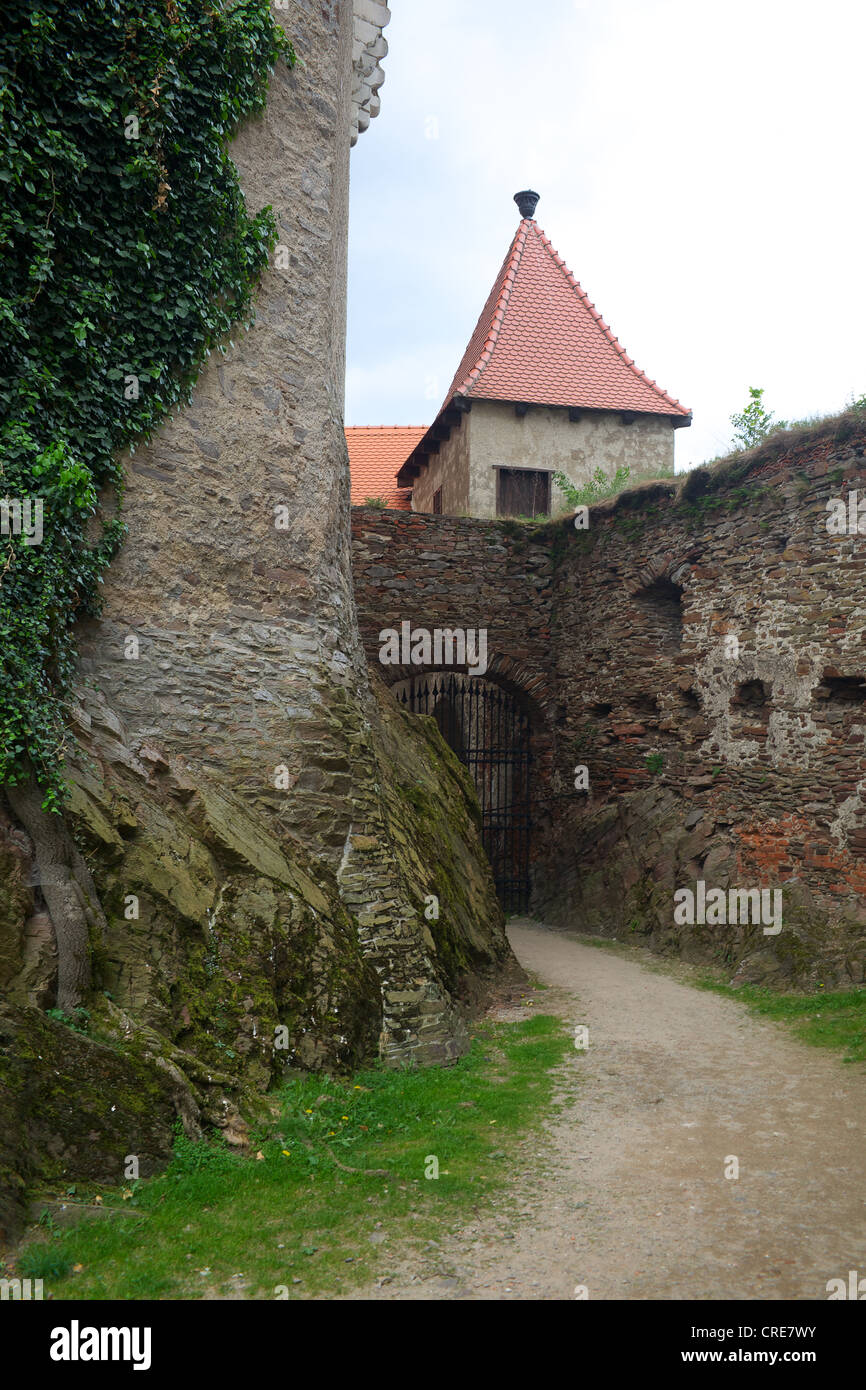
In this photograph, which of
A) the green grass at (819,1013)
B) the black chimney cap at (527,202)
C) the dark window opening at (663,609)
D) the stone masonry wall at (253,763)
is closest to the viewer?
the stone masonry wall at (253,763)

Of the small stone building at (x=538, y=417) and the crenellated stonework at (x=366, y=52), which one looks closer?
the crenellated stonework at (x=366, y=52)

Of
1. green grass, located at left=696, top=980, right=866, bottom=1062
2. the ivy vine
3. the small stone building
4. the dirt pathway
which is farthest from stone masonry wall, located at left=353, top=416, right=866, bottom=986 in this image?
the ivy vine

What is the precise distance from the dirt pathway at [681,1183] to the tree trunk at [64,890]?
2.13 meters

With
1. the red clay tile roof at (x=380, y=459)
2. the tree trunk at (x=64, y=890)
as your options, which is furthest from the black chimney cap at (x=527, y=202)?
the tree trunk at (x=64, y=890)

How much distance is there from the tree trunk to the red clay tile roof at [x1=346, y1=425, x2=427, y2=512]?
15479 millimetres

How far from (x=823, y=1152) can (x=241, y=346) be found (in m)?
6.40

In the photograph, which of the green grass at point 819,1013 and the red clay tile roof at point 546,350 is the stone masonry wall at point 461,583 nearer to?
the red clay tile roof at point 546,350

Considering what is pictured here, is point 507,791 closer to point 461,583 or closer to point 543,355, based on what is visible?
point 461,583

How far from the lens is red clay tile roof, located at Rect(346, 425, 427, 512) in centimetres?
2127

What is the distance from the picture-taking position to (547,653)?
14.2m

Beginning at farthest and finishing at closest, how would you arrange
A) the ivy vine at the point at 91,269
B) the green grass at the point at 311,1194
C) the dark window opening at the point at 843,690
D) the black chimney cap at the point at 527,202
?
the black chimney cap at the point at 527,202, the dark window opening at the point at 843,690, the ivy vine at the point at 91,269, the green grass at the point at 311,1194

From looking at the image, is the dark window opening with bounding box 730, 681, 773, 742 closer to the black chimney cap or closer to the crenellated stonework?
the crenellated stonework

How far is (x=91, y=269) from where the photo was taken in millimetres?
5992

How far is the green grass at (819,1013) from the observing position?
7.23 m
